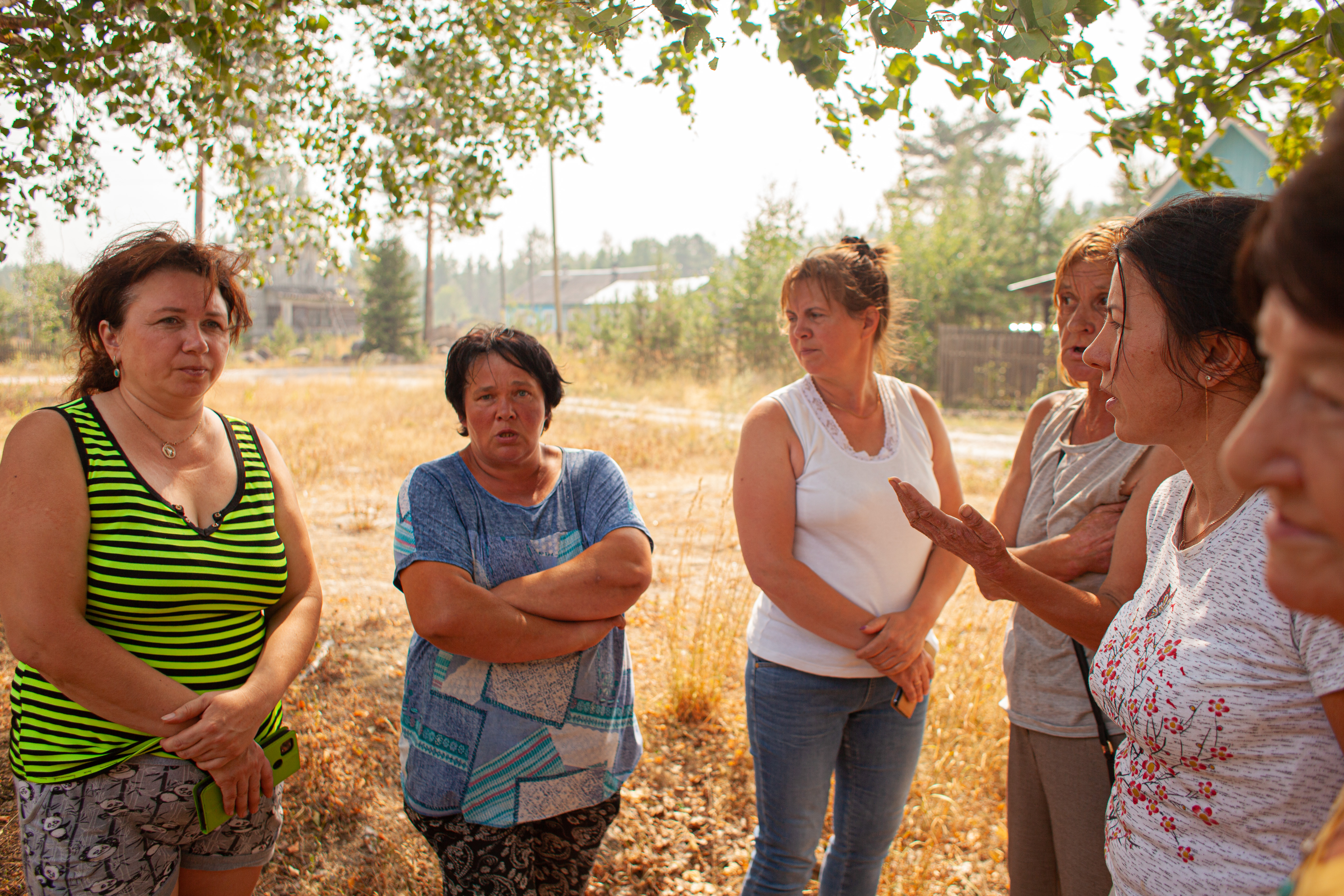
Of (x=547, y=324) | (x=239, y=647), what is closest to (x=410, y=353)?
(x=547, y=324)

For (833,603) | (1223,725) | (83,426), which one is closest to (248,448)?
(83,426)

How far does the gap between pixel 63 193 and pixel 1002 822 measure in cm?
506

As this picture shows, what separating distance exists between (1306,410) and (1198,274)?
1.02 m

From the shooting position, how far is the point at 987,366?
19.1m

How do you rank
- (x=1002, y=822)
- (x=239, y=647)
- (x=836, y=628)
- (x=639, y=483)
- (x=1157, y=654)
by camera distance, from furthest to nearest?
1. (x=639, y=483)
2. (x=1002, y=822)
3. (x=836, y=628)
4. (x=239, y=647)
5. (x=1157, y=654)

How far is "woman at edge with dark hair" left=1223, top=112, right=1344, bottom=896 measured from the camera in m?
0.59

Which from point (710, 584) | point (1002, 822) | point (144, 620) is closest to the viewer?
point (144, 620)

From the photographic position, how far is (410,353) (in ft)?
116

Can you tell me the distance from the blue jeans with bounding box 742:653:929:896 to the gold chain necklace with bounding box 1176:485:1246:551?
3.33ft

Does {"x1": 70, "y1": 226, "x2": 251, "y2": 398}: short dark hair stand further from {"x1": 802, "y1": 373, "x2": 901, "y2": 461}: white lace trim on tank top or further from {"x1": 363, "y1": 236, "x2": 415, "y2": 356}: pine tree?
{"x1": 363, "y1": 236, "x2": 415, "y2": 356}: pine tree

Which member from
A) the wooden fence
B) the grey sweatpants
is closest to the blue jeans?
the grey sweatpants

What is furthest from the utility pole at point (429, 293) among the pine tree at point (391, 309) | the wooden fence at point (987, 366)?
the wooden fence at point (987, 366)

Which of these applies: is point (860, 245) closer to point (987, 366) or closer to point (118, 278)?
point (118, 278)

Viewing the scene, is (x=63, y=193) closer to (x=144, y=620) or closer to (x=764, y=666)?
(x=144, y=620)
